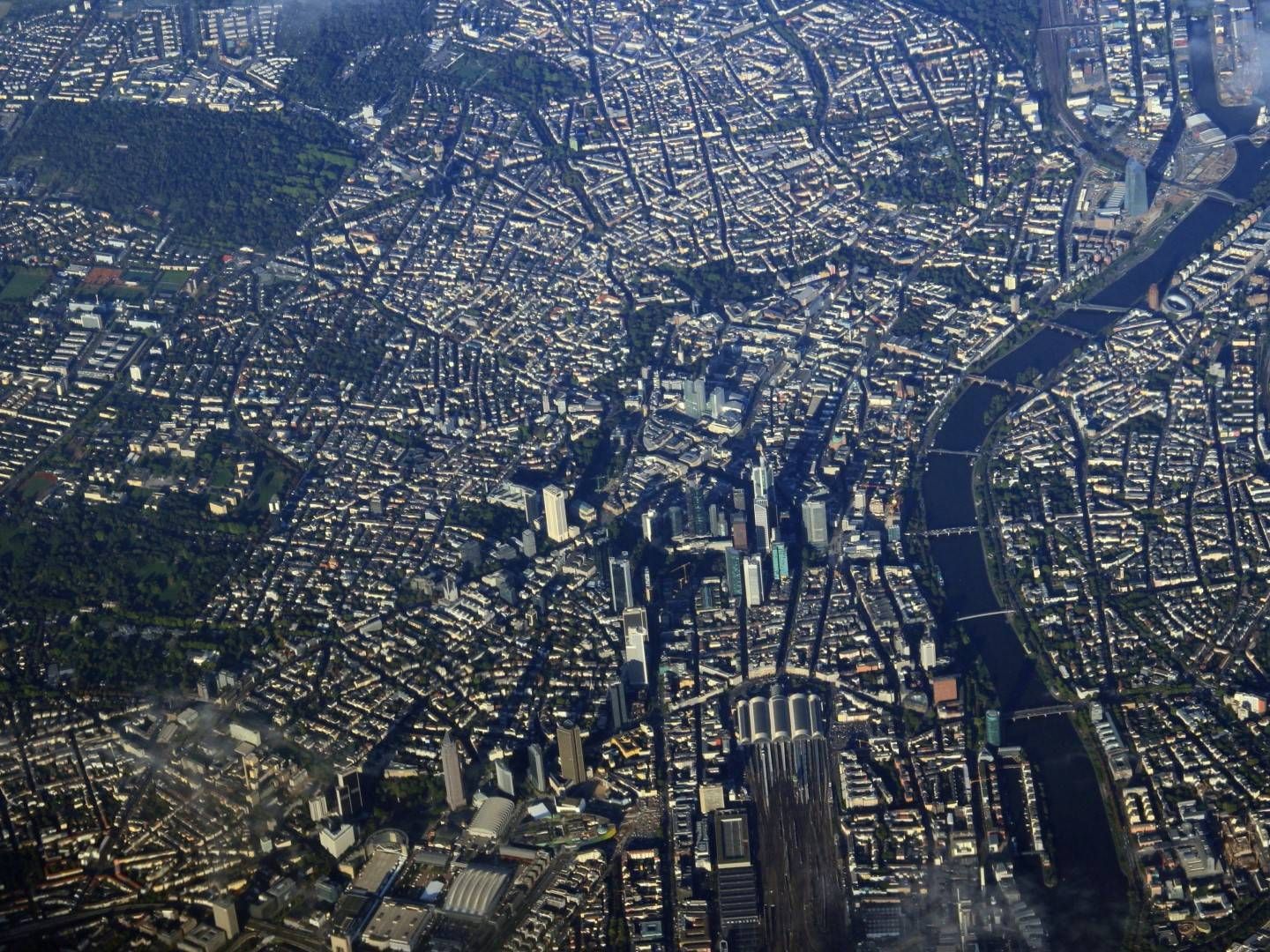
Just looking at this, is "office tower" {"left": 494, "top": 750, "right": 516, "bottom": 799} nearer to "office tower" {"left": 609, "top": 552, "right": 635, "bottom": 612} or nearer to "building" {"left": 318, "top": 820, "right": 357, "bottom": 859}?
"building" {"left": 318, "top": 820, "right": 357, "bottom": 859}

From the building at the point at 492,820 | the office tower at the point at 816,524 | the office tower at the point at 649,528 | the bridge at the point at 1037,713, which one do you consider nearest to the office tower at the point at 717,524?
the office tower at the point at 649,528

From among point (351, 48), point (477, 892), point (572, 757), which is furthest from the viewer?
point (351, 48)

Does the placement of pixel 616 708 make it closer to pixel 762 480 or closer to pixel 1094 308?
pixel 762 480

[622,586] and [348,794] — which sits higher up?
[622,586]

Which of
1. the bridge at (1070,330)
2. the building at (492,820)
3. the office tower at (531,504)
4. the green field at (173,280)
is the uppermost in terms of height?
the bridge at (1070,330)

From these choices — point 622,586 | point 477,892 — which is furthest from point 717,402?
point 477,892

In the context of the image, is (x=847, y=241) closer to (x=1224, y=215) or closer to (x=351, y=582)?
(x=1224, y=215)

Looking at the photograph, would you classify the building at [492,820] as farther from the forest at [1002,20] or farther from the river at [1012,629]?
the forest at [1002,20]
